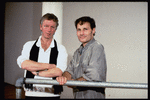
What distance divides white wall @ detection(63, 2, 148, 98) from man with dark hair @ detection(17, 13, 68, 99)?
1.29 m

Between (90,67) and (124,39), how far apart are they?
156 centimetres

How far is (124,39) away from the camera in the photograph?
2.41 m

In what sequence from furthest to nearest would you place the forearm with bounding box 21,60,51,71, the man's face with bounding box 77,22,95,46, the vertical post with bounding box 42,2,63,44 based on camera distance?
the vertical post with bounding box 42,2,63,44 < the forearm with bounding box 21,60,51,71 < the man's face with bounding box 77,22,95,46

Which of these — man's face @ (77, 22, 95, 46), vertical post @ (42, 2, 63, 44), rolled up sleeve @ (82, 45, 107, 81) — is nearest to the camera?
rolled up sleeve @ (82, 45, 107, 81)

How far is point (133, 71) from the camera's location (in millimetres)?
2357

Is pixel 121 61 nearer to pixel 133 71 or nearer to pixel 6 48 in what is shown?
pixel 133 71

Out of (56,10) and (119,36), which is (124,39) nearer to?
(119,36)

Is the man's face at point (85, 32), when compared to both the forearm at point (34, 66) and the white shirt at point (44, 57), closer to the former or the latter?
the white shirt at point (44, 57)

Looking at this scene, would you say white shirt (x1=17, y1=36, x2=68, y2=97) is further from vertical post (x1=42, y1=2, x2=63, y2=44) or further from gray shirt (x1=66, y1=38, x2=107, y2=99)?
vertical post (x1=42, y1=2, x2=63, y2=44)

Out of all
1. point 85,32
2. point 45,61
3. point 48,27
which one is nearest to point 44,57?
point 45,61

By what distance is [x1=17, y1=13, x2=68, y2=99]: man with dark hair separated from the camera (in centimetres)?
126

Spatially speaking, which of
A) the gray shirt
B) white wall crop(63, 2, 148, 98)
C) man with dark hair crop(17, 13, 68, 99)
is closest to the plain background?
white wall crop(63, 2, 148, 98)

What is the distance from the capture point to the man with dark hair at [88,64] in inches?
40.2

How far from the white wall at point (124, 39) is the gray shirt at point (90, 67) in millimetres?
1385
